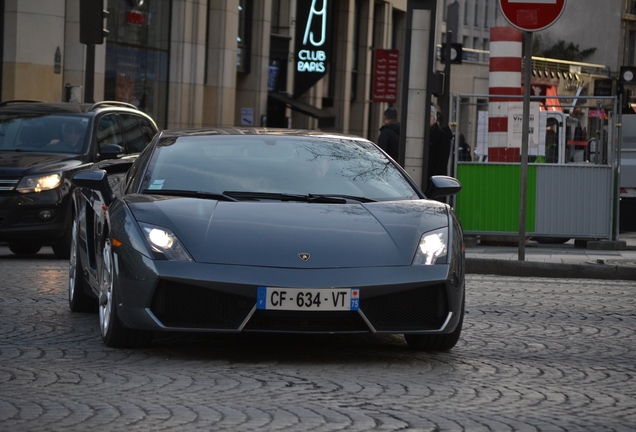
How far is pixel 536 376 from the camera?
7.44 metres

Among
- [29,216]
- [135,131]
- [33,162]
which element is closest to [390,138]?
[135,131]

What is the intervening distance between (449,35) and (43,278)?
2299cm

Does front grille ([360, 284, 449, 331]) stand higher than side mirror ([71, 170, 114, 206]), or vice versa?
side mirror ([71, 170, 114, 206])

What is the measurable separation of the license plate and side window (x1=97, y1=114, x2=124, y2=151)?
29.6 ft

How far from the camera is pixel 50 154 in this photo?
15.7 meters

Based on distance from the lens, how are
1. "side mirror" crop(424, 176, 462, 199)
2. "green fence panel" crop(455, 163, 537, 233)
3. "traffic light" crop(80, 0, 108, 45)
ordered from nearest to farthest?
"side mirror" crop(424, 176, 462, 199)
"green fence panel" crop(455, 163, 537, 233)
"traffic light" crop(80, 0, 108, 45)

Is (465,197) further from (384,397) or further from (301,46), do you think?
(301,46)

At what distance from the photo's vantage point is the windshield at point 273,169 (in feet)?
27.8

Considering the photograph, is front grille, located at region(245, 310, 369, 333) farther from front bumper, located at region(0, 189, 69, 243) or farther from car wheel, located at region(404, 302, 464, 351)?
front bumper, located at region(0, 189, 69, 243)

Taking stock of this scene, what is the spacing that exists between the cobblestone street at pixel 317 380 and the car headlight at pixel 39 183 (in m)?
4.99

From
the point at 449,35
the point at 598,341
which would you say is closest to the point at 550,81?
the point at 449,35

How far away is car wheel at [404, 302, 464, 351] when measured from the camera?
8.08 meters

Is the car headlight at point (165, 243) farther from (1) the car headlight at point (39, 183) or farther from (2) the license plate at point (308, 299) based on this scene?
(1) the car headlight at point (39, 183)

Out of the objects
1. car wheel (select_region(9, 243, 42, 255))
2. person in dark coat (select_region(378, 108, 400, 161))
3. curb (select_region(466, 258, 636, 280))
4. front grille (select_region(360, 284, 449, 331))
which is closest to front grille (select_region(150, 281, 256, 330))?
front grille (select_region(360, 284, 449, 331))
